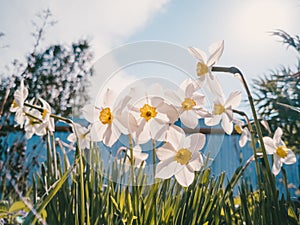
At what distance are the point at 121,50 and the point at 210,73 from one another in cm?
19

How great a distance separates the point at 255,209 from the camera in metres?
0.66

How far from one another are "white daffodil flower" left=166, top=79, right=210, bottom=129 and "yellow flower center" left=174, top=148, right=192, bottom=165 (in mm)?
38

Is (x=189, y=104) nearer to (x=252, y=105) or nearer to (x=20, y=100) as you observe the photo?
(x=252, y=105)

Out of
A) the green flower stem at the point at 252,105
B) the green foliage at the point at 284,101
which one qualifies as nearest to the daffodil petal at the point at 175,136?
the green flower stem at the point at 252,105

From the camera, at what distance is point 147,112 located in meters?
0.54

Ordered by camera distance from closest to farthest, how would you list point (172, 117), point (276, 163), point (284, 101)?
point (172, 117) < point (276, 163) < point (284, 101)

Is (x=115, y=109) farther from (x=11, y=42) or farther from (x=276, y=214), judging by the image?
(x=11, y=42)

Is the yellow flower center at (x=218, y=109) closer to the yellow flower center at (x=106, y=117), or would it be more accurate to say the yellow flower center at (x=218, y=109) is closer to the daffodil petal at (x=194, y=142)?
the daffodil petal at (x=194, y=142)

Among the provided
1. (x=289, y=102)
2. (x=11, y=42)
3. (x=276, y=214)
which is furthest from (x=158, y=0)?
(x=11, y=42)

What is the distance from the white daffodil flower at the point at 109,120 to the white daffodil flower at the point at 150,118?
0.05ft

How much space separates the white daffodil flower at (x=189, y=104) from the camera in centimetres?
54

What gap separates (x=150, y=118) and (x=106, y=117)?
0.08 metres

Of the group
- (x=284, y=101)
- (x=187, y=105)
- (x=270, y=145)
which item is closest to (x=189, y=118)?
(x=187, y=105)

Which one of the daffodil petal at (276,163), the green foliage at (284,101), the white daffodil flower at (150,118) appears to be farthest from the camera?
the green foliage at (284,101)
